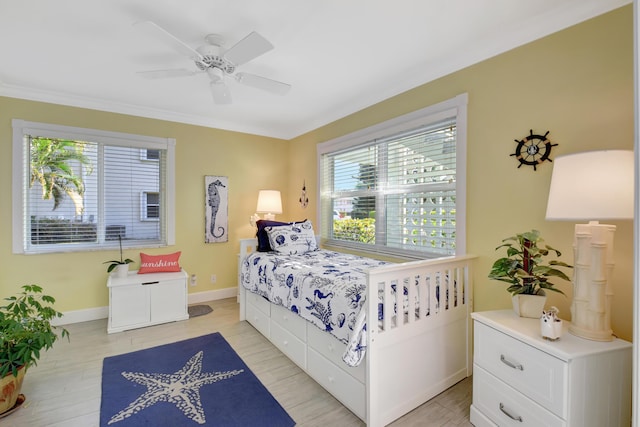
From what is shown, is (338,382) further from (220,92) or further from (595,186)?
(220,92)

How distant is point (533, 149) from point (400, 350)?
1521 mm

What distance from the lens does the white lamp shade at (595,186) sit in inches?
49.0

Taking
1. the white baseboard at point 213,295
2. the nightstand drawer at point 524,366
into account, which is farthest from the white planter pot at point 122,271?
the nightstand drawer at point 524,366

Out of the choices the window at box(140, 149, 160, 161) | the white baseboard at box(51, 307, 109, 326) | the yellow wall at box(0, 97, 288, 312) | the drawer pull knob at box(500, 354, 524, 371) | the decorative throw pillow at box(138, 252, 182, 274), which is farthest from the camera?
the window at box(140, 149, 160, 161)

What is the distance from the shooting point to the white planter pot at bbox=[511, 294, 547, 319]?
1595mm

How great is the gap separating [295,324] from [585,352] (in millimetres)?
1718

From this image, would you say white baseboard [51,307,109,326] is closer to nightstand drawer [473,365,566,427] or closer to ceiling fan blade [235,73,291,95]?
ceiling fan blade [235,73,291,95]

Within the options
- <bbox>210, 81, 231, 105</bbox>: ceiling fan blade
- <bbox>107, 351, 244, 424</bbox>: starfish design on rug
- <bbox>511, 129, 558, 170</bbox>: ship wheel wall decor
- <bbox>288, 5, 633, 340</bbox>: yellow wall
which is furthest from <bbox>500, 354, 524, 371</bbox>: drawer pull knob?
<bbox>210, 81, 231, 105</bbox>: ceiling fan blade

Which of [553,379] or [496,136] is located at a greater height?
[496,136]

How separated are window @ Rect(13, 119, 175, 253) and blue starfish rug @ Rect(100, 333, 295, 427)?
154cm

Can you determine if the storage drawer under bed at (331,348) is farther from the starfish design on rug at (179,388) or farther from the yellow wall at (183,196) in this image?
the yellow wall at (183,196)

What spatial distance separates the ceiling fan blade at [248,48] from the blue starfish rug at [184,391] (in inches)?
85.6

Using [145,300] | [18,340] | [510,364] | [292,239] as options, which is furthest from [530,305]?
[145,300]

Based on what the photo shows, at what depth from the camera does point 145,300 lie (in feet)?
10.00
